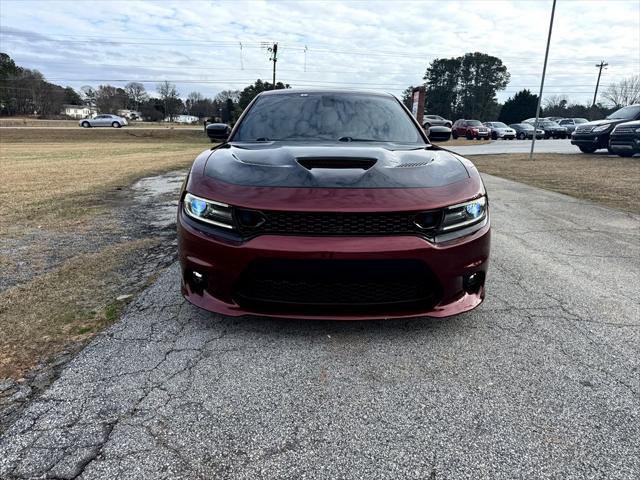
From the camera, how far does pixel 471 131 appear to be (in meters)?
31.8

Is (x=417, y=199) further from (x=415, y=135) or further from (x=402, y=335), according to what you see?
(x=415, y=135)

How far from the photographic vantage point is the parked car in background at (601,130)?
14.7m

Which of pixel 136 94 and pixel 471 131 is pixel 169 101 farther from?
pixel 471 131

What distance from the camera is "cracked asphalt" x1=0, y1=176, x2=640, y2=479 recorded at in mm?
1589

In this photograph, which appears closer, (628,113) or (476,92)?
(628,113)

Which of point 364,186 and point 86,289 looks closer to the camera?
point 364,186

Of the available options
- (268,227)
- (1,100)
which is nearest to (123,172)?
(268,227)

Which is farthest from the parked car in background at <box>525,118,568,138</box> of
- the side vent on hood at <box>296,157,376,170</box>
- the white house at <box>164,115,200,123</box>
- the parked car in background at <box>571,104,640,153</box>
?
the white house at <box>164,115,200,123</box>

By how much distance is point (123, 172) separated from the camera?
1070 centimetres

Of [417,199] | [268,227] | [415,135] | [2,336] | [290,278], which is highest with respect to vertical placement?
[415,135]

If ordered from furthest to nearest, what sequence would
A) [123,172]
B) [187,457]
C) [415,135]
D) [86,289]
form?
[123,172] → [415,135] → [86,289] → [187,457]

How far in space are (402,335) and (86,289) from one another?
7.69 ft

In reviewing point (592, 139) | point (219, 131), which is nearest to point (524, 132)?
point (592, 139)

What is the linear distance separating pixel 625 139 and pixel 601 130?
186cm
